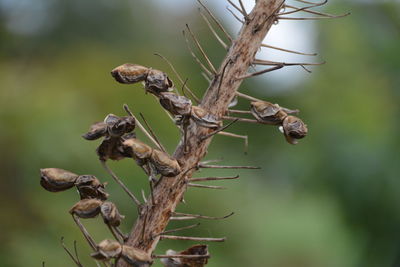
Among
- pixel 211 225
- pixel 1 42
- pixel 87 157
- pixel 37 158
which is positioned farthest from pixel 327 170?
pixel 1 42

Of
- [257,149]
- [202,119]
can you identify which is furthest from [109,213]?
[257,149]

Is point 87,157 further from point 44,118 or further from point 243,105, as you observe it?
point 243,105

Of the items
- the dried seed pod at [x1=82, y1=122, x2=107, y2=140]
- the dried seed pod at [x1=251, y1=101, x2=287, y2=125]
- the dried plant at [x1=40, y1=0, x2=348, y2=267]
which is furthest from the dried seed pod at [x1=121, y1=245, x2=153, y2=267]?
the dried seed pod at [x1=251, y1=101, x2=287, y2=125]

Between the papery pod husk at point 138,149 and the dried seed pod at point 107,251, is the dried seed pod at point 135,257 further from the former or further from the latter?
the papery pod husk at point 138,149

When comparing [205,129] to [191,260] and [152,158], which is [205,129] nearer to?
[152,158]

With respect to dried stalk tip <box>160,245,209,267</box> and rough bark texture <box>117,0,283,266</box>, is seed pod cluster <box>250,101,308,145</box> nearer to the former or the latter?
rough bark texture <box>117,0,283,266</box>
